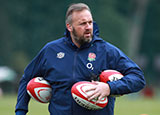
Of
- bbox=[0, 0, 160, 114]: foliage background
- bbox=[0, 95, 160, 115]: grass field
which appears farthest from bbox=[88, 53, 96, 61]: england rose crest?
bbox=[0, 0, 160, 114]: foliage background

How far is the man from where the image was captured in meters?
6.32

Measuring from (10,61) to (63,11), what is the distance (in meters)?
6.96

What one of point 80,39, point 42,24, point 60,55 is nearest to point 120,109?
point 60,55

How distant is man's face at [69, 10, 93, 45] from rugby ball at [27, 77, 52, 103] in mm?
679

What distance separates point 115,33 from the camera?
168 ft

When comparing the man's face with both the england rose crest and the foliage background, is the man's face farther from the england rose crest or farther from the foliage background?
the foliage background

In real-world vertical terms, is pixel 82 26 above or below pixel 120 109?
above

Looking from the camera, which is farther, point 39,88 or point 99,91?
point 39,88

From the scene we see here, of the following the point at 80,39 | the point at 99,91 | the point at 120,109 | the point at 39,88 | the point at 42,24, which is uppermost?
the point at 80,39

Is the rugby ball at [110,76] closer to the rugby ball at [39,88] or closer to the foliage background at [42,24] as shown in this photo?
the rugby ball at [39,88]

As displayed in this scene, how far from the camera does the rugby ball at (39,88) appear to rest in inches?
261

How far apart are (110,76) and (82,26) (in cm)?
68

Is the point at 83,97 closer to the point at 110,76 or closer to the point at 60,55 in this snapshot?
the point at 110,76

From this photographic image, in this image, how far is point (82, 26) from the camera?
250 inches
